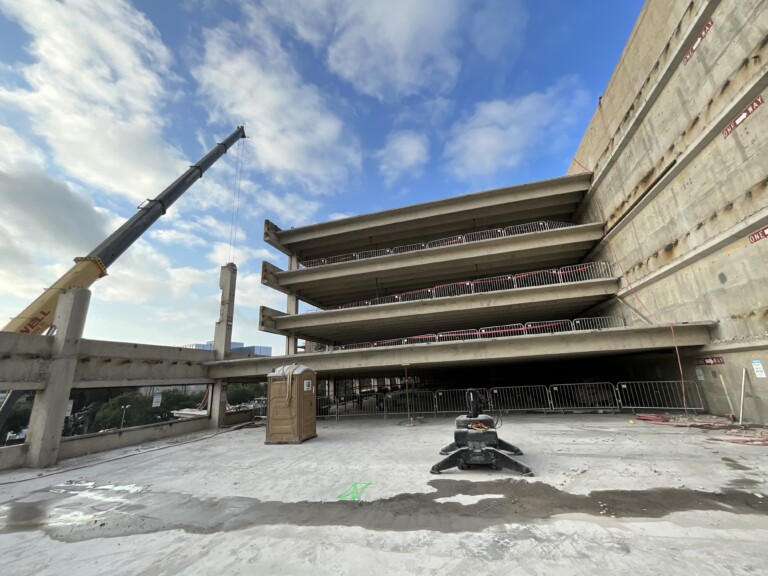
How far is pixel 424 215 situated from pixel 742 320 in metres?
16.0

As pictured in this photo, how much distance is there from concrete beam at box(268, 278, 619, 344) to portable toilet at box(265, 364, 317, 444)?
9.15m

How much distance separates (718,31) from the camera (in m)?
9.60

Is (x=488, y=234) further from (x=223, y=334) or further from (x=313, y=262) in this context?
(x=223, y=334)

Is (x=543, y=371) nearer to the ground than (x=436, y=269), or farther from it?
nearer to the ground

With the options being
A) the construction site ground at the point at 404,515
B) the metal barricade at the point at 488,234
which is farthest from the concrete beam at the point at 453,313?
the construction site ground at the point at 404,515

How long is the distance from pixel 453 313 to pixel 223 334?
14204 mm

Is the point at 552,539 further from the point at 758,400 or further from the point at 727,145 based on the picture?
the point at 727,145

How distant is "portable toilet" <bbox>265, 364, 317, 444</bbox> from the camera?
10.7 m

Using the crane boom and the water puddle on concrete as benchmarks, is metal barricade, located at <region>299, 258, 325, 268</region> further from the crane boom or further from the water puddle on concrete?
the water puddle on concrete

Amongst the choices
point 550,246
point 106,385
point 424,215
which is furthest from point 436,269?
point 106,385

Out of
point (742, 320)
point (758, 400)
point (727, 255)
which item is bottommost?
point (758, 400)

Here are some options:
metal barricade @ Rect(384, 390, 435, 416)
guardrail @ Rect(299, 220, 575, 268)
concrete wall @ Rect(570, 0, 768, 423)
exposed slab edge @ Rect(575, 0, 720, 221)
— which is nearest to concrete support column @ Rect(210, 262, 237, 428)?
guardrail @ Rect(299, 220, 575, 268)

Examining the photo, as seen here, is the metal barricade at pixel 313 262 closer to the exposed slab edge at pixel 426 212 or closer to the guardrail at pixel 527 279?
the exposed slab edge at pixel 426 212

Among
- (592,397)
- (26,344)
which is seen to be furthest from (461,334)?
(26,344)
